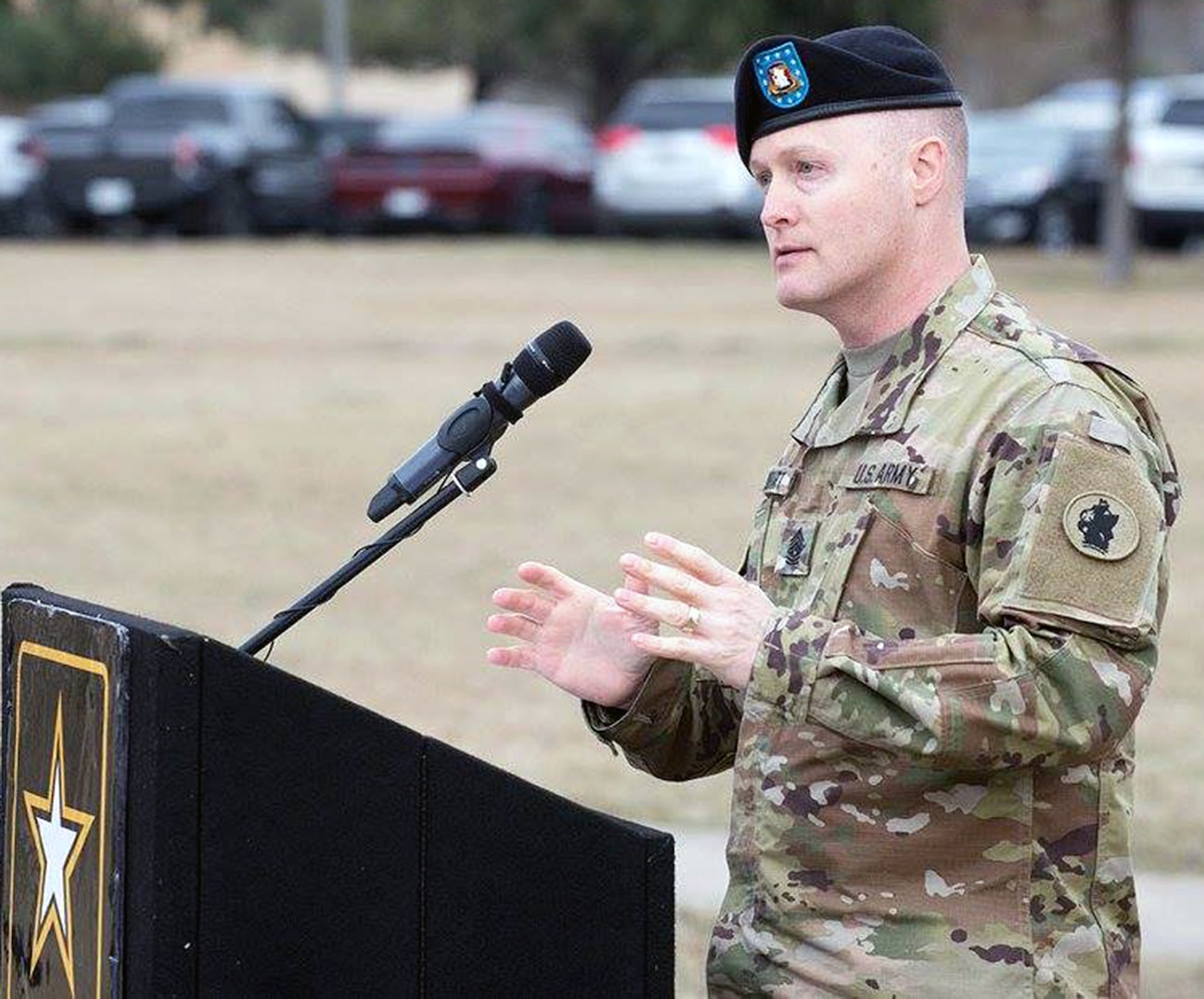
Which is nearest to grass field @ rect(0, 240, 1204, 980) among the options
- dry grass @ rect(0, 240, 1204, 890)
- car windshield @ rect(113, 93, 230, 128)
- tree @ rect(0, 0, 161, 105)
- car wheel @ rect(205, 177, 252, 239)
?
dry grass @ rect(0, 240, 1204, 890)

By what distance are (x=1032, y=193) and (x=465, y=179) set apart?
20.4 ft

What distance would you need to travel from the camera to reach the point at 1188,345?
17328 millimetres

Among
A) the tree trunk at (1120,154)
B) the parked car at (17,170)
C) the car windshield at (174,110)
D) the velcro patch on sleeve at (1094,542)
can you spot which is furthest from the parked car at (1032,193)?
the velcro patch on sleeve at (1094,542)

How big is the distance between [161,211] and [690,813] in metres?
22.7

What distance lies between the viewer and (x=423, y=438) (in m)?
13.6

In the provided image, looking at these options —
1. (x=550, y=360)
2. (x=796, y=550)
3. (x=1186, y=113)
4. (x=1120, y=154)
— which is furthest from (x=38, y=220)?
(x=796, y=550)

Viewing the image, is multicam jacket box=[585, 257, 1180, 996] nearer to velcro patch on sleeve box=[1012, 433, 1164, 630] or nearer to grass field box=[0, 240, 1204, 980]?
velcro patch on sleeve box=[1012, 433, 1164, 630]

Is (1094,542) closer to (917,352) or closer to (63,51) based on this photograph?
(917,352)

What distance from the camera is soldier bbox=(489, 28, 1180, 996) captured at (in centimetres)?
244

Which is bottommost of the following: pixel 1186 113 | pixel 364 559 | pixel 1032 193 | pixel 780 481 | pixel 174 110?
pixel 364 559

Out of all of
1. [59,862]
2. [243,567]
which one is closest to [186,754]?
[59,862]

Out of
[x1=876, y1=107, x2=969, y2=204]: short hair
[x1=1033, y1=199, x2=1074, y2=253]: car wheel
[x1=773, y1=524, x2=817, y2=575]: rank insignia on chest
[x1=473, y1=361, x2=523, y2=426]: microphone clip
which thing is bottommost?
[x1=773, y1=524, x2=817, y2=575]: rank insignia on chest

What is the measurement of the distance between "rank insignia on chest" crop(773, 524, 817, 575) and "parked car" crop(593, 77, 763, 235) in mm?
23160

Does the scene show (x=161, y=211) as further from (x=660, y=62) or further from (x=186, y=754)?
(x=186, y=754)
